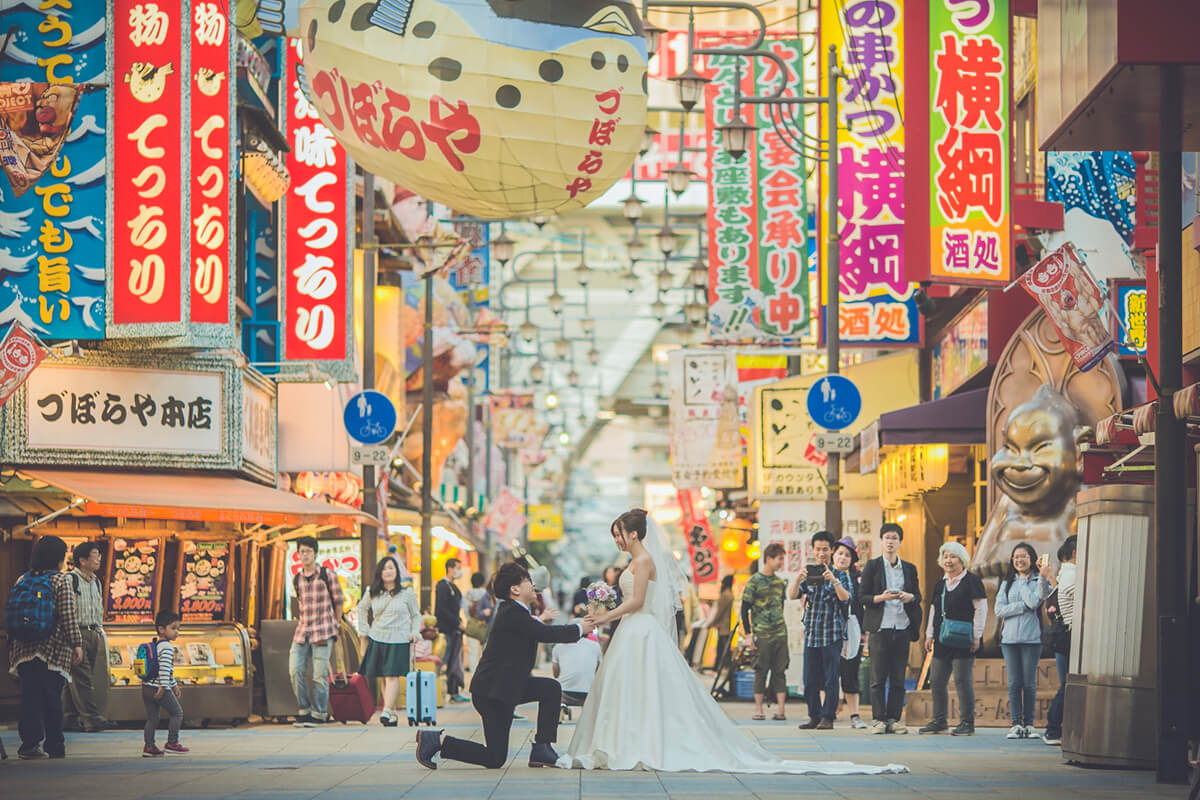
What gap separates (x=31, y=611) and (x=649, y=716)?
5.16 metres

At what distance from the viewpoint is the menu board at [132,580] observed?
20922 mm

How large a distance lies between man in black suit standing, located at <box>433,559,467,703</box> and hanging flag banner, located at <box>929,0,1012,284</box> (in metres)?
9.15

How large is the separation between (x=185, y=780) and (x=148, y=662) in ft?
9.52

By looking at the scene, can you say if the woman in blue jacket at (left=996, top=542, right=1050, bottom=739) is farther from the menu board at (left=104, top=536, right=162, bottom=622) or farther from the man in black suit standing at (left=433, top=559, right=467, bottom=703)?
the man in black suit standing at (left=433, top=559, right=467, bottom=703)

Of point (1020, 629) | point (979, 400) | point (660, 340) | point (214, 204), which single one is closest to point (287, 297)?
point (214, 204)

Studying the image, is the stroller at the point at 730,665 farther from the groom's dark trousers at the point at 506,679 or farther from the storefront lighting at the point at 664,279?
the storefront lighting at the point at 664,279

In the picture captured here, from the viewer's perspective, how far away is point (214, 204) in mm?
20906

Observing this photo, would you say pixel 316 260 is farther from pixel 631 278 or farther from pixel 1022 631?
pixel 631 278

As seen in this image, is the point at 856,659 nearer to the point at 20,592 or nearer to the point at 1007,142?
the point at 1007,142

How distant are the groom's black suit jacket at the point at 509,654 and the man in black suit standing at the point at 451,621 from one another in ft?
40.9

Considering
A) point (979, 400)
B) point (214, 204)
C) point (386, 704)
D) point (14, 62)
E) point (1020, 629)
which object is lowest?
point (386, 704)

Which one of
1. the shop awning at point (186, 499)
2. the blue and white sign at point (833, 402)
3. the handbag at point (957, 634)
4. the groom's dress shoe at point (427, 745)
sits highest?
the blue and white sign at point (833, 402)


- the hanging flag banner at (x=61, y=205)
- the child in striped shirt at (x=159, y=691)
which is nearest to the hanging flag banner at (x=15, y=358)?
the child in striped shirt at (x=159, y=691)

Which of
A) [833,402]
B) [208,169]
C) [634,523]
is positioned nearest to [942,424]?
[833,402]
